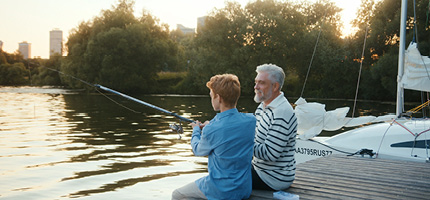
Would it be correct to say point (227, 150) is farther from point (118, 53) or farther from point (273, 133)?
point (118, 53)

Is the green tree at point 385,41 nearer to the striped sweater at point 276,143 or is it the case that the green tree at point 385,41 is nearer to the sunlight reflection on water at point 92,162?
the sunlight reflection on water at point 92,162

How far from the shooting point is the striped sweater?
4641mm

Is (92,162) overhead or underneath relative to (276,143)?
underneath

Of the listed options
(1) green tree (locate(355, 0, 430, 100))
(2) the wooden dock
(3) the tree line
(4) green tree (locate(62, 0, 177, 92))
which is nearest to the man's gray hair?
(2) the wooden dock

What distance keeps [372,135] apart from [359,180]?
3978 millimetres

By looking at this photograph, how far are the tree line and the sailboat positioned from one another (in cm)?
3008

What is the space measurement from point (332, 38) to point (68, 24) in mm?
33566

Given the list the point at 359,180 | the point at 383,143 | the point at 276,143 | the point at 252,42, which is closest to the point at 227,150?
the point at 276,143

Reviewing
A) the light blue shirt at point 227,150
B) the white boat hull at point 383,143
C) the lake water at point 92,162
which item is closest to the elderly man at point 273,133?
the light blue shirt at point 227,150

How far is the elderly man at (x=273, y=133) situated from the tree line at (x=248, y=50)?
37.7 meters

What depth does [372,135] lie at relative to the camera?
9.85 meters

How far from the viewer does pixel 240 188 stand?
4441mm

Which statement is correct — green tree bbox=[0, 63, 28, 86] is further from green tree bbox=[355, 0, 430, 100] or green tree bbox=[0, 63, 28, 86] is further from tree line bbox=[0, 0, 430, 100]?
green tree bbox=[355, 0, 430, 100]

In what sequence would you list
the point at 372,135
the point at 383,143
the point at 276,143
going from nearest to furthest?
the point at 276,143 → the point at 383,143 → the point at 372,135
